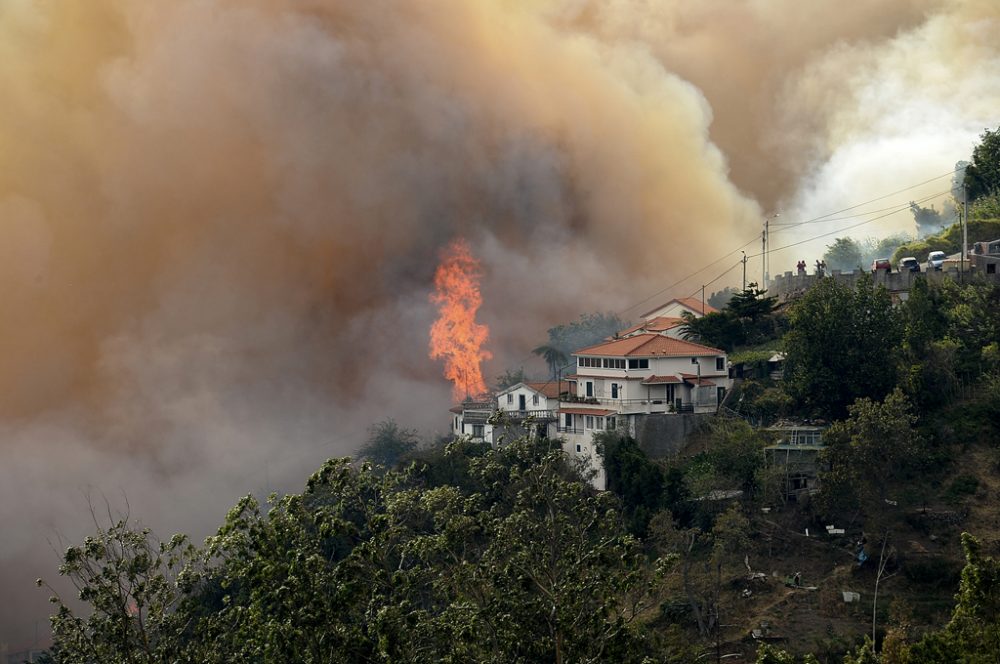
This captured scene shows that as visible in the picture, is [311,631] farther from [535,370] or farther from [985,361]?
[535,370]

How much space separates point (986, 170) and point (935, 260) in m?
13.9

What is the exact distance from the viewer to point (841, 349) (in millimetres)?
55688

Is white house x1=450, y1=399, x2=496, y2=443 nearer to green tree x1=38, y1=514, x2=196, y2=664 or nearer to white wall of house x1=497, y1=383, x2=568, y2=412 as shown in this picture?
white wall of house x1=497, y1=383, x2=568, y2=412

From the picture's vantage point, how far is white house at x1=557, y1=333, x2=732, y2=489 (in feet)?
199

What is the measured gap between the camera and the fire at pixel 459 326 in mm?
77062

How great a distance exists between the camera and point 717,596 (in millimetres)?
47594

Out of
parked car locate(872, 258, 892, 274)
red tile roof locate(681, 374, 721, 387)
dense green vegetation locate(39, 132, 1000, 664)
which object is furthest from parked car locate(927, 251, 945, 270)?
red tile roof locate(681, 374, 721, 387)

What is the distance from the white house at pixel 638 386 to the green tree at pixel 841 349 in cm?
538

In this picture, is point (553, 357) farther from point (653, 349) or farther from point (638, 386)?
point (638, 386)

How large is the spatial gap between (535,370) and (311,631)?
5507 cm

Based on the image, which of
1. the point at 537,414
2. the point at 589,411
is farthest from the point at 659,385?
the point at 537,414

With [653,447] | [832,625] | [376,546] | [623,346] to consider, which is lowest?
[832,625]

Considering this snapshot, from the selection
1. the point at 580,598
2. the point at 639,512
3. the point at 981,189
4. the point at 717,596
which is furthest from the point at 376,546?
the point at 981,189

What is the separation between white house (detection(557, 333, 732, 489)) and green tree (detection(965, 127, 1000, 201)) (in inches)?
953
